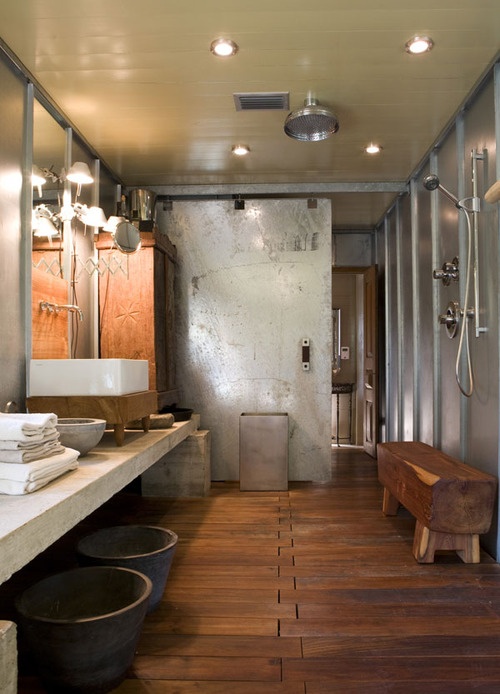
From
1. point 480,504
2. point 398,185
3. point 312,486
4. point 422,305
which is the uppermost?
point 398,185

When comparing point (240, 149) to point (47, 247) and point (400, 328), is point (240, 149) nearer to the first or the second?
point (47, 247)

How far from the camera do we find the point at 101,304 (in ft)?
14.0

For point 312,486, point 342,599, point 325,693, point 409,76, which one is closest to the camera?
point 325,693

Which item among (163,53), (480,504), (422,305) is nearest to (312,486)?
(422,305)

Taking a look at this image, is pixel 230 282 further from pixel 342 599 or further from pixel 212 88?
pixel 342 599

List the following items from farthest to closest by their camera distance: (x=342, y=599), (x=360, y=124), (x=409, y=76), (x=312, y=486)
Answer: (x=312, y=486), (x=360, y=124), (x=409, y=76), (x=342, y=599)

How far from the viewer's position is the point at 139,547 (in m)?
2.53

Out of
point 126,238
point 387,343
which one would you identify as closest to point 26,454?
point 126,238

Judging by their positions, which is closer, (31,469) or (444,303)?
(31,469)

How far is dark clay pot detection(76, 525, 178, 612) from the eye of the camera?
2227 millimetres

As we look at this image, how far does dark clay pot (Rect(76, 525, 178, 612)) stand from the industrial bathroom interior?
17 cm

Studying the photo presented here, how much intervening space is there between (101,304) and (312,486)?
2.36 meters

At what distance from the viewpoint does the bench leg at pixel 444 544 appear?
2.90 m

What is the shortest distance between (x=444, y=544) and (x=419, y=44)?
8.59 ft
